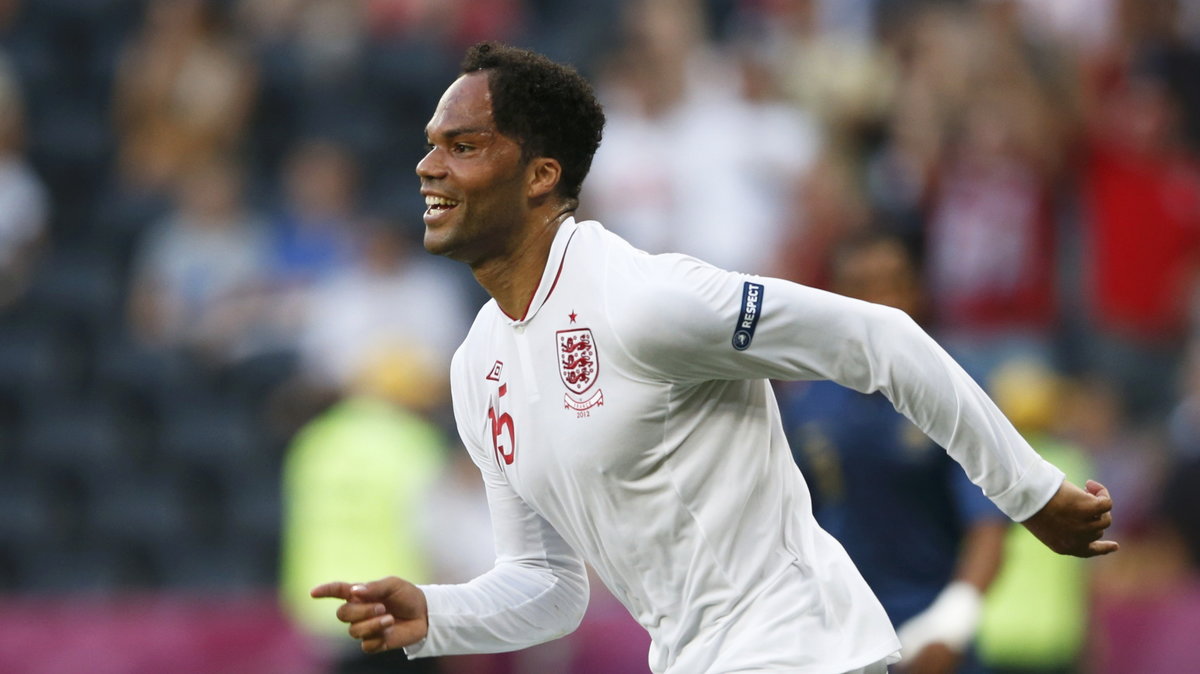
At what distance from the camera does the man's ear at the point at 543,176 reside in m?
4.01

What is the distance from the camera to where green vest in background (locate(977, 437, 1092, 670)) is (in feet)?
24.2

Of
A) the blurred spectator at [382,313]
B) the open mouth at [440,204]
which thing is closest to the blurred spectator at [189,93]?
the blurred spectator at [382,313]

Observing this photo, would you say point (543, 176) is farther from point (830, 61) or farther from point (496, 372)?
point (830, 61)

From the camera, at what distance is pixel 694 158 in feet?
32.1

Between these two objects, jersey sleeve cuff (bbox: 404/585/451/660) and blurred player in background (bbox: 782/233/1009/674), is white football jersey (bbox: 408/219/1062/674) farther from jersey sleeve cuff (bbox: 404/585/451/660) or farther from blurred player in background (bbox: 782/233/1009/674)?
blurred player in background (bbox: 782/233/1009/674)

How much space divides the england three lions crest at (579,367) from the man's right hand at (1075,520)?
36.6 inches

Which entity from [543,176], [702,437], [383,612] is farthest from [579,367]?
[383,612]

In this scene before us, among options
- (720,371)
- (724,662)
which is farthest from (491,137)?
(724,662)

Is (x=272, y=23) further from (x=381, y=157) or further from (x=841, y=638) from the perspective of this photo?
(x=841, y=638)

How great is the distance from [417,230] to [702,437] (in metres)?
7.16

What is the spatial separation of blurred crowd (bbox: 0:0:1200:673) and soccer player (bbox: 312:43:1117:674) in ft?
11.8

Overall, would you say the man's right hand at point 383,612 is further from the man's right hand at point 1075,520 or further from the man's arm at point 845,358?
the man's right hand at point 1075,520

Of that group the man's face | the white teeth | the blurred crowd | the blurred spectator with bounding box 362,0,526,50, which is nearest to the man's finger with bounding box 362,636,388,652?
the man's face

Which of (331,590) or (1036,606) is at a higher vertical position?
(331,590)
